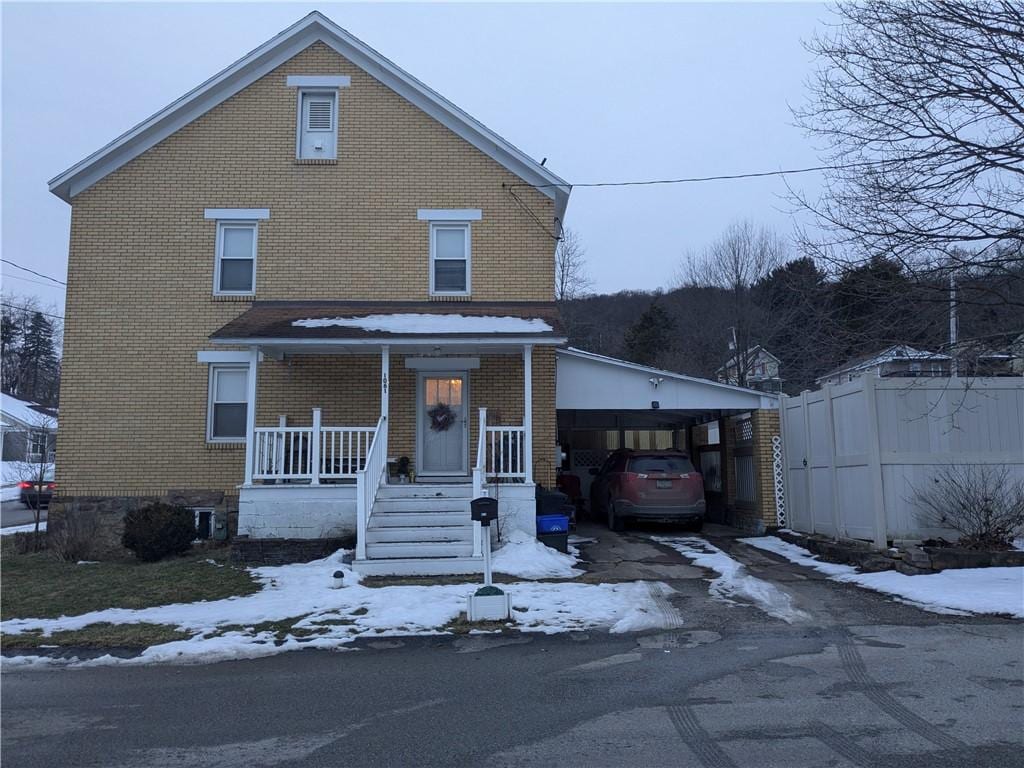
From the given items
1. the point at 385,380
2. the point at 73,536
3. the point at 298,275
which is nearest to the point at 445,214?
the point at 298,275

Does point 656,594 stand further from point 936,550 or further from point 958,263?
point 958,263

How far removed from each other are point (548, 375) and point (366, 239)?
4204 mm

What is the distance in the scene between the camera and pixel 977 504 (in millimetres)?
10805

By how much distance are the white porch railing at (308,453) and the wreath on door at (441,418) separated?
1.16 metres

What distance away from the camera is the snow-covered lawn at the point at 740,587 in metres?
8.83

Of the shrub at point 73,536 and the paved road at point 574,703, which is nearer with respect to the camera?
the paved road at point 574,703

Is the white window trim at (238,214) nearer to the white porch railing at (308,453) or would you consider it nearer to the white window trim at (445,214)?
the white window trim at (445,214)

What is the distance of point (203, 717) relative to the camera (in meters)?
5.54

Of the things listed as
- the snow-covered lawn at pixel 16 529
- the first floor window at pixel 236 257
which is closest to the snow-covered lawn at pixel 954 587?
the first floor window at pixel 236 257

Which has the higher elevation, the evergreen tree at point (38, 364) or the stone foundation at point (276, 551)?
the evergreen tree at point (38, 364)

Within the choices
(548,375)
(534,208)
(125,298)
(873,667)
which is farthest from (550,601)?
(125,298)

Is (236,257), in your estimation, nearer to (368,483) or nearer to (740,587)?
(368,483)

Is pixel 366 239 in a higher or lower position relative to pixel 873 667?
higher

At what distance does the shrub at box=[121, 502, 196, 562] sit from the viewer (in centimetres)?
1171
